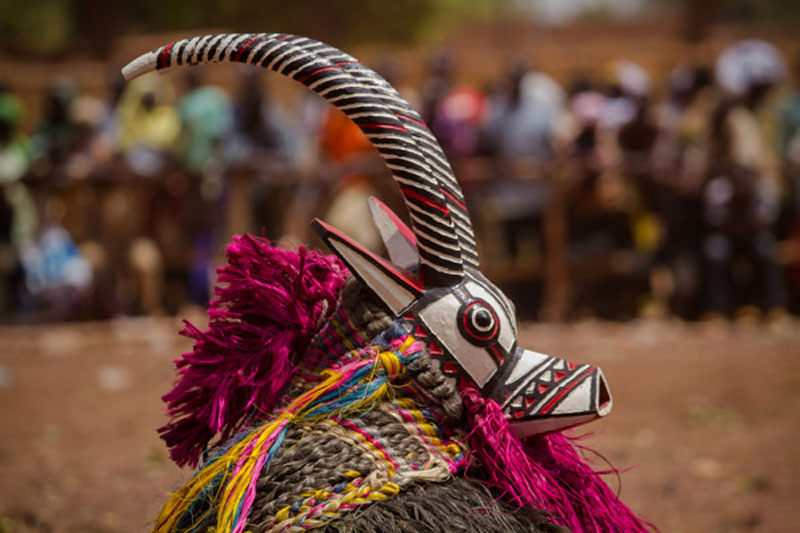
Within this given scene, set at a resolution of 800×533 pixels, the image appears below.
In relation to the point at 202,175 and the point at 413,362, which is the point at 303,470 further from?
the point at 202,175

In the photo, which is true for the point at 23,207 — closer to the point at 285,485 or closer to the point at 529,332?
the point at 529,332

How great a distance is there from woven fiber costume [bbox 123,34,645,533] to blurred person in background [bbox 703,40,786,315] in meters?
7.61

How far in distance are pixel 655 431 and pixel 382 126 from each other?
4.35 metres

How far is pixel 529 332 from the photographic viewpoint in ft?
30.3

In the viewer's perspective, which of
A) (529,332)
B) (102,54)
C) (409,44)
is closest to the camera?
(529,332)

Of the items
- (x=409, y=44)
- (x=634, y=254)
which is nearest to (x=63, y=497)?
(x=634, y=254)

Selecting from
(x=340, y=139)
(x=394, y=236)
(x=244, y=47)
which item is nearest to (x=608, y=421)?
(x=394, y=236)

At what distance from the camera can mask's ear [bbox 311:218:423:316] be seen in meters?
2.25

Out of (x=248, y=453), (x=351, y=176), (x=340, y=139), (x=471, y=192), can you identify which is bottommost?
(x=248, y=453)

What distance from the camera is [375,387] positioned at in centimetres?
221

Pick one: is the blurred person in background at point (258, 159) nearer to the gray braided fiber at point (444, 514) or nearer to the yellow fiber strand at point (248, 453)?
the yellow fiber strand at point (248, 453)

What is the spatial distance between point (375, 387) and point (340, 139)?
8.05m

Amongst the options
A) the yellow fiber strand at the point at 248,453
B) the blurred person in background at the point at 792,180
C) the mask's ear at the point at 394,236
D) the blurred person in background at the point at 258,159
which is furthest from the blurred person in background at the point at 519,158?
the yellow fiber strand at the point at 248,453

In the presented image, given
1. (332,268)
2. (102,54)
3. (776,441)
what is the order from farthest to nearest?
1. (102,54)
2. (776,441)
3. (332,268)
